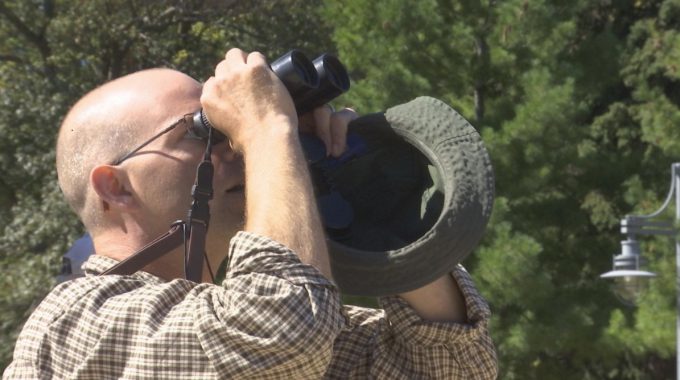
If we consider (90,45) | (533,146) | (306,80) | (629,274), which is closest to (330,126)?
(306,80)

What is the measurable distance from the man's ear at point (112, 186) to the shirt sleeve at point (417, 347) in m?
0.48

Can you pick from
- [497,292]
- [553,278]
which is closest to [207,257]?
[497,292]

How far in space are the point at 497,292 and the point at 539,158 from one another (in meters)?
1.23

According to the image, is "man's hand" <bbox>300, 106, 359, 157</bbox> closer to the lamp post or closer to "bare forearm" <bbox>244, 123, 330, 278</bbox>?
"bare forearm" <bbox>244, 123, 330, 278</bbox>

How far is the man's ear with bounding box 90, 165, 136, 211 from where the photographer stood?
2199 mm

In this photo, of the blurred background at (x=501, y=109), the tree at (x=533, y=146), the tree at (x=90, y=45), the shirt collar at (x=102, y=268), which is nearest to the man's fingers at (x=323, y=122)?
the shirt collar at (x=102, y=268)

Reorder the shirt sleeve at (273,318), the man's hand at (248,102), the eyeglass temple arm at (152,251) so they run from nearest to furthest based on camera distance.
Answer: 1. the shirt sleeve at (273,318)
2. the man's hand at (248,102)
3. the eyeglass temple arm at (152,251)

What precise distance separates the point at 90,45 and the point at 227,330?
11.5 m

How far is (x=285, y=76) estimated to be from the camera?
2020mm

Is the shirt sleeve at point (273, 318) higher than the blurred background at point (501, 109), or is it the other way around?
the blurred background at point (501, 109)

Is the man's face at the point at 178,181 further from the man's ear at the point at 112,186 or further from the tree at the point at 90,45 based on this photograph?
the tree at the point at 90,45

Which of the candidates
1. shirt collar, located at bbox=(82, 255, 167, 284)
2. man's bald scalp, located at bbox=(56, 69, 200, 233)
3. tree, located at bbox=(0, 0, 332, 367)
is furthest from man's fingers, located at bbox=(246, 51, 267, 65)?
tree, located at bbox=(0, 0, 332, 367)

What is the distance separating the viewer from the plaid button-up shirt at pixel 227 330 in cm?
180

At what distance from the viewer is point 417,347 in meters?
2.21
